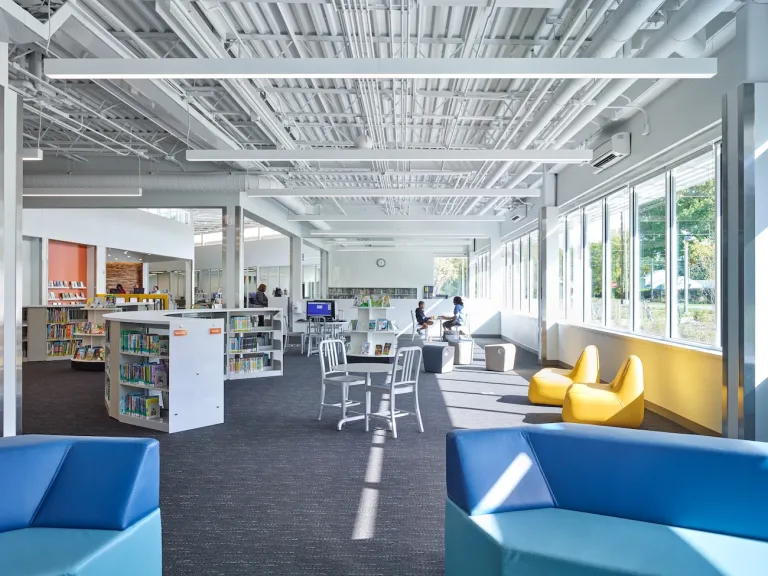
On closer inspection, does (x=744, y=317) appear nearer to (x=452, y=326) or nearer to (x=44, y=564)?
(x=44, y=564)

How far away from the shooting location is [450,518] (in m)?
3.03

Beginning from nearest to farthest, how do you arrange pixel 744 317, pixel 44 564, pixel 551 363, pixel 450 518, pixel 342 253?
pixel 44 564 → pixel 450 518 → pixel 744 317 → pixel 551 363 → pixel 342 253

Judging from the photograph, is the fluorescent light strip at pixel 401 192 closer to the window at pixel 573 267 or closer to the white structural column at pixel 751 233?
the window at pixel 573 267

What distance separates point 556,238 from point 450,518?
10.5 m

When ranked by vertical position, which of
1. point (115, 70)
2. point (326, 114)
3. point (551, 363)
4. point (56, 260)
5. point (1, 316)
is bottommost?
point (551, 363)

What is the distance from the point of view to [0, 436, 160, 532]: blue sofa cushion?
8.99 ft

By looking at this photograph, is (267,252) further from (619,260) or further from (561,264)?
(619,260)

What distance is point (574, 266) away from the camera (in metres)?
12.3

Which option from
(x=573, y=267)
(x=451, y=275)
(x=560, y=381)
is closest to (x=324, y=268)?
(x=451, y=275)

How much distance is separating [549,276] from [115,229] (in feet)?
41.1

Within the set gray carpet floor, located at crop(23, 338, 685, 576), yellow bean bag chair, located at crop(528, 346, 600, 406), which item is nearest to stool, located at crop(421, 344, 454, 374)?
gray carpet floor, located at crop(23, 338, 685, 576)

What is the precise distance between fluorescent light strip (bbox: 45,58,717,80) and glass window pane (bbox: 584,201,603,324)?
567 cm

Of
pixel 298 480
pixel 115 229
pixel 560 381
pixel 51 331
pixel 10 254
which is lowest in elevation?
pixel 298 480

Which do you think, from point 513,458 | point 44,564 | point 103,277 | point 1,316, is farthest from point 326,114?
point 103,277
